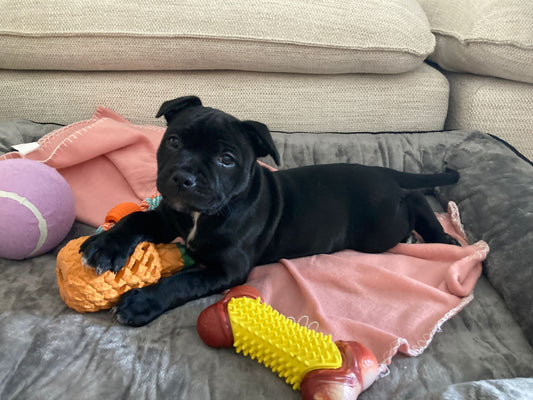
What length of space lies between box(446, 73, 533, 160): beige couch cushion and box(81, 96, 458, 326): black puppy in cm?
71

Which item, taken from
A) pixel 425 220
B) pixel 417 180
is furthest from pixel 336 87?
pixel 425 220

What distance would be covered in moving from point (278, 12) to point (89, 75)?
107 cm

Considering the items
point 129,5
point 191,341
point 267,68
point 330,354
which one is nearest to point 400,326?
point 330,354

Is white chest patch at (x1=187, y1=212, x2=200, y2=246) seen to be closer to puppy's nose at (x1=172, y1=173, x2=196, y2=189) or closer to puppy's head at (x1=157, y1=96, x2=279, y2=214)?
puppy's head at (x1=157, y1=96, x2=279, y2=214)

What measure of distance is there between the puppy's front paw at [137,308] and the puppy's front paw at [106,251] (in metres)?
0.10

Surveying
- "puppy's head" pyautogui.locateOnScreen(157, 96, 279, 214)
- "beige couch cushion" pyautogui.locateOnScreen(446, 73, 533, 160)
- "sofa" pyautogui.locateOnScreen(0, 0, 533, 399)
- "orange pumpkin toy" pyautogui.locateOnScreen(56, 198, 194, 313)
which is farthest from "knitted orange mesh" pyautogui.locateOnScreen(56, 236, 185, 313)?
"beige couch cushion" pyautogui.locateOnScreen(446, 73, 533, 160)

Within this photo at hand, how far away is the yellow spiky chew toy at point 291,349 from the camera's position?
104 cm

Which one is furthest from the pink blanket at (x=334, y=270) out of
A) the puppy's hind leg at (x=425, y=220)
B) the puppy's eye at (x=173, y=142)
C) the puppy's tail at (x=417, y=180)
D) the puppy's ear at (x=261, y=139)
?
the puppy's eye at (x=173, y=142)

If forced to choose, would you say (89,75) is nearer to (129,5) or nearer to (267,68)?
(129,5)

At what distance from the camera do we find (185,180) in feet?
4.18

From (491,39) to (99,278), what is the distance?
2304 millimetres

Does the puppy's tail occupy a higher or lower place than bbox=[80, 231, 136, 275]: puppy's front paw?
lower

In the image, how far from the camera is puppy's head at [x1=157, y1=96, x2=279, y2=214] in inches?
51.6

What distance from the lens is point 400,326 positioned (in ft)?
4.71
